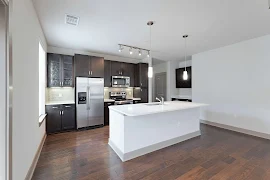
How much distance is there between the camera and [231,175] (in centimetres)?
200

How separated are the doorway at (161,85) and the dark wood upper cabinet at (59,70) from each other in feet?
14.9

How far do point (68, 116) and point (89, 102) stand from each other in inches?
28.9

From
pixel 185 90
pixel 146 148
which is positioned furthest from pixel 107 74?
pixel 185 90

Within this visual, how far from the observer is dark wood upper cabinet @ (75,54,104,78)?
4180 mm

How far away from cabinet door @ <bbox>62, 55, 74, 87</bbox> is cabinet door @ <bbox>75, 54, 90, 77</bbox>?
22 centimetres

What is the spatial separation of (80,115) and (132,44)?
9.09 ft

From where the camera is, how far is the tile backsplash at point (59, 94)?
165 inches

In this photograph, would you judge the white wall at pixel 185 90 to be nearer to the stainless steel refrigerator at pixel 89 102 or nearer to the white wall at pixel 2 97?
the stainless steel refrigerator at pixel 89 102

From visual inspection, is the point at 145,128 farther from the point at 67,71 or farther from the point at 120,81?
the point at 67,71

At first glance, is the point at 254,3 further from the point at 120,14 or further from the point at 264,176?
the point at 264,176

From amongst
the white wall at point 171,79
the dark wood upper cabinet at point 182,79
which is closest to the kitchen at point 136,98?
the dark wood upper cabinet at point 182,79

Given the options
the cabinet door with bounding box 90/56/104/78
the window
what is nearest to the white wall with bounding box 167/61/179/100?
the cabinet door with bounding box 90/56/104/78

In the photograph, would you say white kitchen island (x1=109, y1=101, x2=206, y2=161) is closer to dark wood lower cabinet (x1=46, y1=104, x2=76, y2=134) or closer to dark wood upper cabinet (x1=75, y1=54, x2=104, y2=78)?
dark wood lower cabinet (x1=46, y1=104, x2=76, y2=134)

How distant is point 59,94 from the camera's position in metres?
4.33
